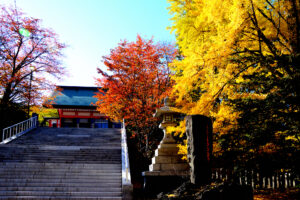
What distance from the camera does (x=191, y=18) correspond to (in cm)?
1007

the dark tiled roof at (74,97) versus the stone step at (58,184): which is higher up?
the dark tiled roof at (74,97)

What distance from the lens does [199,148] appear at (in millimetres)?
6328

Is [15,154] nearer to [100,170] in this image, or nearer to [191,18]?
[100,170]

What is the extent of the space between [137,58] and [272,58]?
10395 mm

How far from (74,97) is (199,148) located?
26518mm

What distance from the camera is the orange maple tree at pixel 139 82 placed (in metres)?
14.8

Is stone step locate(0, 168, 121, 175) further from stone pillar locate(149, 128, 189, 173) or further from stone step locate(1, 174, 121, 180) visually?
stone pillar locate(149, 128, 189, 173)

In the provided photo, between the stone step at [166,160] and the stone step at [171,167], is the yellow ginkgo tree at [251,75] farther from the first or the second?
the stone step at [166,160]

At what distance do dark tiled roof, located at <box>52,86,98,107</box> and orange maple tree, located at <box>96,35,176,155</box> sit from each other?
12718mm

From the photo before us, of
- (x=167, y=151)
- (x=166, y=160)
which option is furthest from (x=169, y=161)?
(x=167, y=151)

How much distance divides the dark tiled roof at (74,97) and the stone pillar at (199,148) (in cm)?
2300

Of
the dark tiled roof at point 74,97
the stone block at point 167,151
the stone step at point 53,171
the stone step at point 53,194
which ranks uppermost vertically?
the dark tiled roof at point 74,97

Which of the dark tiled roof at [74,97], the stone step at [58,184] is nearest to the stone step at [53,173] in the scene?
the stone step at [58,184]

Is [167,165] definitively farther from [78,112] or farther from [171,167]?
[78,112]
